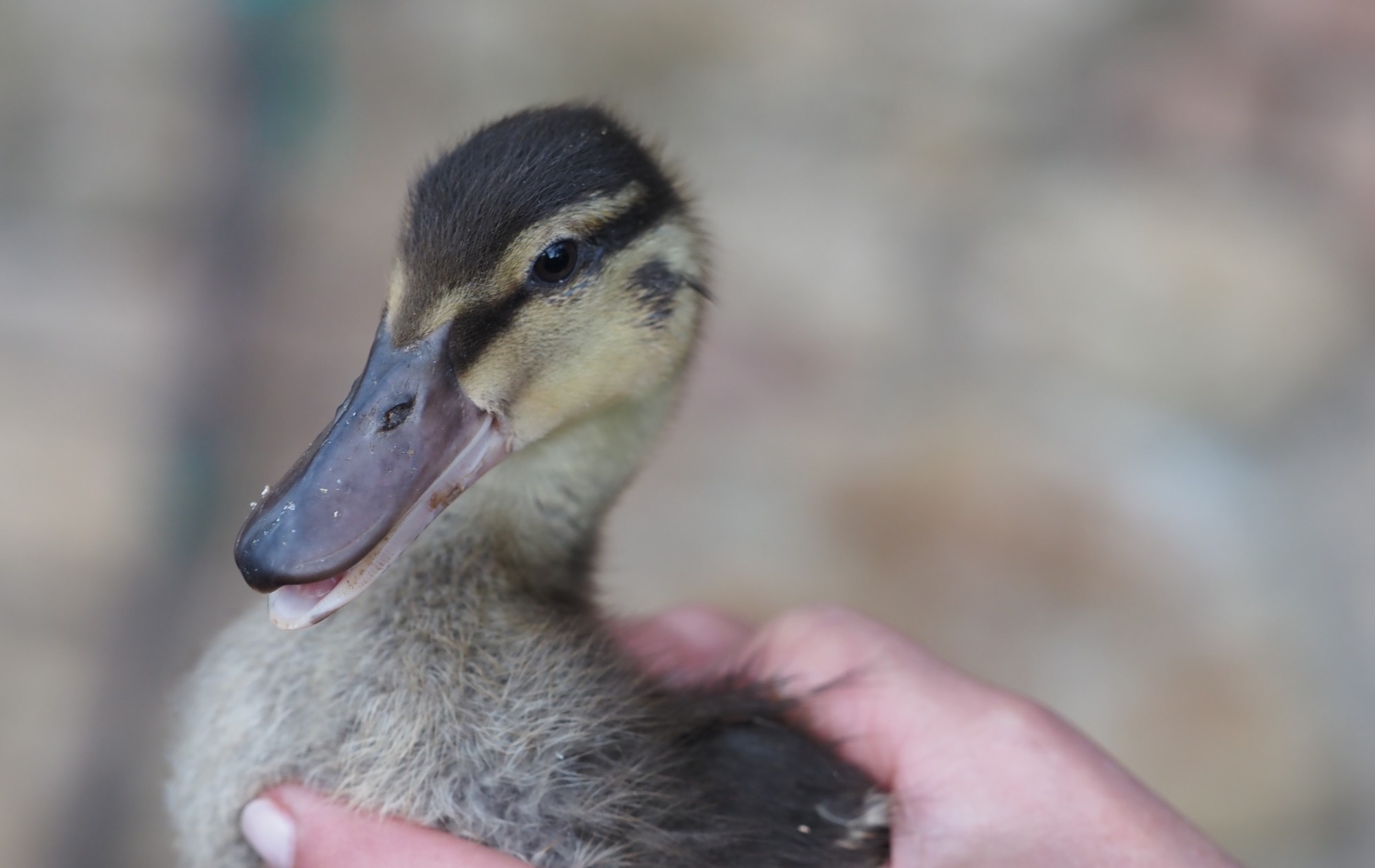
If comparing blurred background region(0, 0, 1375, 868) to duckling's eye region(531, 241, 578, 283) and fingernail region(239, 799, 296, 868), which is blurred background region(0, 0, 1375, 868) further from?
duckling's eye region(531, 241, 578, 283)

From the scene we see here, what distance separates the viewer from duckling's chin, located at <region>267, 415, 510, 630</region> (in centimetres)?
125

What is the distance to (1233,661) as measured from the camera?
3514 millimetres

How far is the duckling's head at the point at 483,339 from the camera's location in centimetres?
125

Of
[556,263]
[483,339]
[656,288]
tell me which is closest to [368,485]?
→ [483,339]

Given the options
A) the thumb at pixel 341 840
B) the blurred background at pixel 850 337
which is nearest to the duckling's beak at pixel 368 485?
the thumb at pixel 341 840

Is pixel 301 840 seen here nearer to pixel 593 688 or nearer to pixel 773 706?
pixel 593 688

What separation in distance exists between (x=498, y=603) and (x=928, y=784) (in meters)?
0.67

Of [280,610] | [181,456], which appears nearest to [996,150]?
[181,456]

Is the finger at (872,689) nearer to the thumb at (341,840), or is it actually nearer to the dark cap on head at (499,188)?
the thumb at (341,840)

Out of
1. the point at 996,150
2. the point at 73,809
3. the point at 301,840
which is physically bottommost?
the point at 73,809

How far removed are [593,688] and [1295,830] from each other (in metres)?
2.68

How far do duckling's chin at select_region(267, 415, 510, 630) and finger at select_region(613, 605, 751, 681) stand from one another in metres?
0.48

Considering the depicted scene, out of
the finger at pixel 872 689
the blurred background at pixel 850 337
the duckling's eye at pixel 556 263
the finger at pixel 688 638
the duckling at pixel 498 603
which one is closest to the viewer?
the duckling at pixel 498 603

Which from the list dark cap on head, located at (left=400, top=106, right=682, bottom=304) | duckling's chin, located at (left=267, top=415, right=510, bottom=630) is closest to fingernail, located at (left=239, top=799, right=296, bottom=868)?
duckling's chin, located at (left=267, top=415, right=510, bottom=630)
